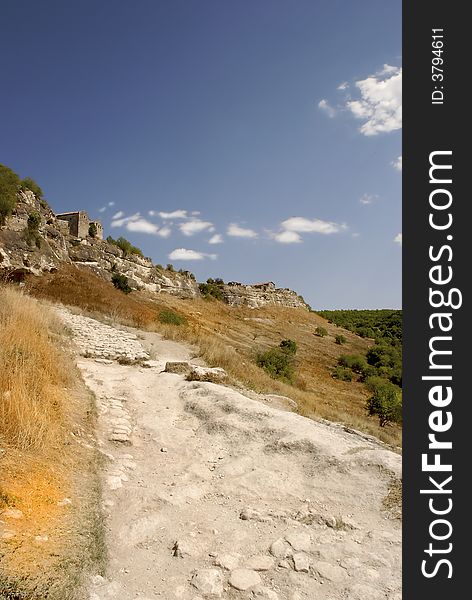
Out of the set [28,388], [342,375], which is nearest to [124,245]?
[342,375]

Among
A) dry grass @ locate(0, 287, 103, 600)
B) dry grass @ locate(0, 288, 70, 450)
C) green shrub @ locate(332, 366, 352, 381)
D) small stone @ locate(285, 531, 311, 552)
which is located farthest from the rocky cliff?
green shrub @ locate(332, 366, 352, 381)

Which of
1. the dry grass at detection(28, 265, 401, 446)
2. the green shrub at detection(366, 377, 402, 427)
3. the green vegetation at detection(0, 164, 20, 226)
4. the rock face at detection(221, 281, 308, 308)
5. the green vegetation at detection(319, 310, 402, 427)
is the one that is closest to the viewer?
the dry grass at detection(28, 265, 401, 446)

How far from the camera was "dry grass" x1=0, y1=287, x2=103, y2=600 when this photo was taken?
8.36 ft

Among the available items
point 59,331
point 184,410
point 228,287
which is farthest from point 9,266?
point 228,287

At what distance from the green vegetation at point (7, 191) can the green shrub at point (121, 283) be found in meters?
8.50

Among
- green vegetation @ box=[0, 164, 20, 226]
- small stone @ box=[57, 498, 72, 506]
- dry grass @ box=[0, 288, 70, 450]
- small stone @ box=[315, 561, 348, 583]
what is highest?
green vegetation @ box=[0, 164, 20, 226]

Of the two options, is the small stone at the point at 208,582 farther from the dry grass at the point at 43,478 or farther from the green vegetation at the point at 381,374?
the green vegetation at the point at 381,374

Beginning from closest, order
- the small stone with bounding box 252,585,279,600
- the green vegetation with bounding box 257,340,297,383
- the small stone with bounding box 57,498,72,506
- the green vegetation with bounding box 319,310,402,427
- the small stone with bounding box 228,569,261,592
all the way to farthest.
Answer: the small stone with bounding box 252,585,279,600 < the small stone with bounding box 228,569,261,592 < the small stone with bounding box 57,498,72,506 < the green vegetation with bounding box 319,310,402,427 < the green vegetation with bounding box 257,340,297,383

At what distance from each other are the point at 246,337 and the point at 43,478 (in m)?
26.0

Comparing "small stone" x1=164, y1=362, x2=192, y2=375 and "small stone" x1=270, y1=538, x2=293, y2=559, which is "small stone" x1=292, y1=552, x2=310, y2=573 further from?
"small stone" x1=164, y1=362, x2=192, y2=375

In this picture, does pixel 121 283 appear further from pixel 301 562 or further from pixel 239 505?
pixel 301 562

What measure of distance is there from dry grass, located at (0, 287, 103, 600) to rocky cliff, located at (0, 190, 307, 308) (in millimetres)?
11001

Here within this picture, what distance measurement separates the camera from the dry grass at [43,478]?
8.36ft

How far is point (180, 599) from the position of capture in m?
2.70
